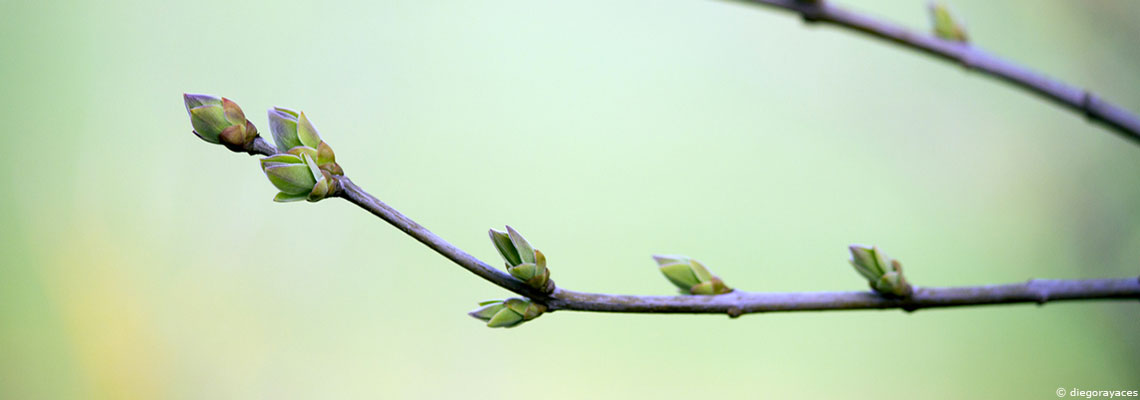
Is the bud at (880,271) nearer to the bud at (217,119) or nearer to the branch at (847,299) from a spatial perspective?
the branch at (847,299)

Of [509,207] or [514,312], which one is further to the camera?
[509,207]

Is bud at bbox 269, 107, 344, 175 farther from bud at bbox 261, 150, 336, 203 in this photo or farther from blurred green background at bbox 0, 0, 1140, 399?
blurred green background at bbox 0, 0, 1140, 399

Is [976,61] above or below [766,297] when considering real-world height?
above

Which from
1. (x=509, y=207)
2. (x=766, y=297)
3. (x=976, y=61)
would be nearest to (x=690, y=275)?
(x=766, y=297)

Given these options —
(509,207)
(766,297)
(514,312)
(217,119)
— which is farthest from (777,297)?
(509,207)

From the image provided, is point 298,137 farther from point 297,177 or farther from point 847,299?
point 847,299

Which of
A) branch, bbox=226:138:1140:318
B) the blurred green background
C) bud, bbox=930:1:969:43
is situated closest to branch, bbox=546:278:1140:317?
branch, bbox=226:138:1140:318
